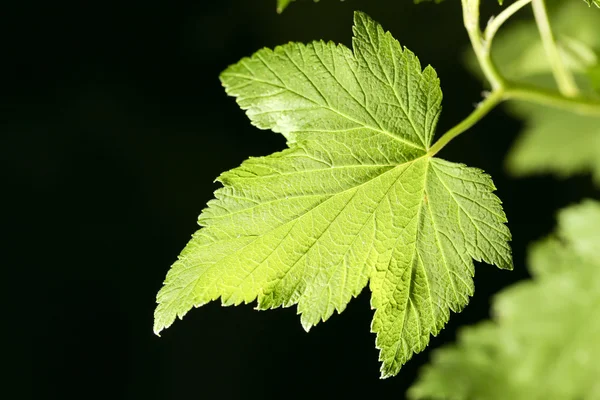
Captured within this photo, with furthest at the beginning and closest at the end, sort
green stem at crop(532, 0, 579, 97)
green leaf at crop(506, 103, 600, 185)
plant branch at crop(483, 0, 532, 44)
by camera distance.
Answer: green leaf at crop(506, 103, 600, 185) < green stem at crop(532, 0, 579, 97) < plant branch at crop(483, 0, 532, 44)

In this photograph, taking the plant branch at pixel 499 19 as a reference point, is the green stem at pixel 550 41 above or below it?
below

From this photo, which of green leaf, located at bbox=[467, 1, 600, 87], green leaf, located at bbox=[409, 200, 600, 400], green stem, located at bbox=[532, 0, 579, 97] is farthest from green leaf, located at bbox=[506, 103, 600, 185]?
green stem, located at bbox=[532, 0, 579, 97]

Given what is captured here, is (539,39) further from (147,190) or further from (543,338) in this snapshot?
(147,190)

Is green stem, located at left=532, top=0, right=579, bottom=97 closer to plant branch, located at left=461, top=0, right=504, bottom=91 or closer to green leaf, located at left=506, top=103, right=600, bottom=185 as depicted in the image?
plant branch, located at left=461, top=0, right=504, bottom=91

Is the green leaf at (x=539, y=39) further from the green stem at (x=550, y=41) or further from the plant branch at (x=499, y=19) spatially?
the plant branch at (x=499, y=19)

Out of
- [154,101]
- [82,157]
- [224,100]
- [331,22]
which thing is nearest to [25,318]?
[82,157]

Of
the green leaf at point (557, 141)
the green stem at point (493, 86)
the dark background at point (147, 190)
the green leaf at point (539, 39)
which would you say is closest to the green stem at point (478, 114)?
the green stem at point (493, 86)

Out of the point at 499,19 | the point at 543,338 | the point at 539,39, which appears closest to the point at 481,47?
the point at 499,19
